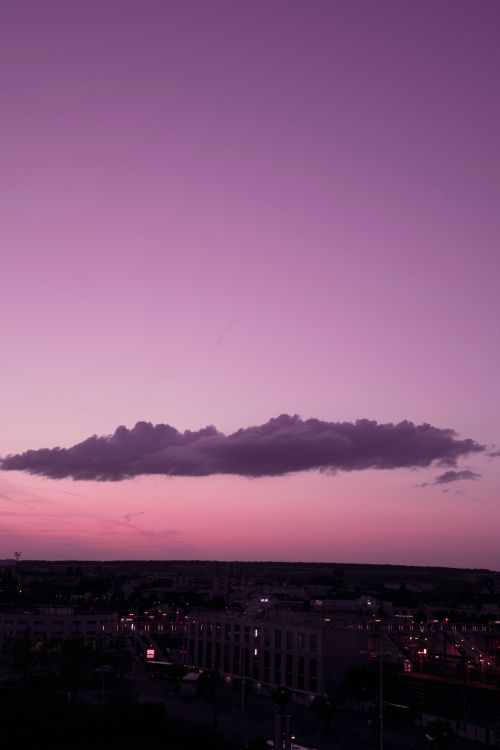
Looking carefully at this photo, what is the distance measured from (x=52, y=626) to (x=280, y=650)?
44896mm

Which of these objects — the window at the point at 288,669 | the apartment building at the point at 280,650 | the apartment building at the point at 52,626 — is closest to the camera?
the apartment building at the point at 280,650

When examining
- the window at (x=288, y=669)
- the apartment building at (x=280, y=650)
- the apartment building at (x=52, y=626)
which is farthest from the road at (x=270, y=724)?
the apartment building at (x=52, y=626)

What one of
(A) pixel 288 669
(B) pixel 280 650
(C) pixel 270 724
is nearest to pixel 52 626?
(B) pixel 280 650

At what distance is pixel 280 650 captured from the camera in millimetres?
79250

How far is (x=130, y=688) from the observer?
82250 mm

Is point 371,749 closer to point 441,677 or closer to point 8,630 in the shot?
point 441,677

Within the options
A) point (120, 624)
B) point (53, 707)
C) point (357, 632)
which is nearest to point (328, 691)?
point (357, 632)

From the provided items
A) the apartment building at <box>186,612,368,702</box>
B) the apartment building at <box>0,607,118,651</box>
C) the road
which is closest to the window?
the apartment building at <box>186,612,368,702</box>

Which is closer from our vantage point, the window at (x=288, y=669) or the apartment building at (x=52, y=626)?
the window at (x=288, y=669)

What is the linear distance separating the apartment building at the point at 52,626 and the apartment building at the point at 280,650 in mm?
22853

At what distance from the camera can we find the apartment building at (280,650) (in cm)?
7406

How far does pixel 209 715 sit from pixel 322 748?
49.8ft

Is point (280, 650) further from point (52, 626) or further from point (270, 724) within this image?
point (52, 626)

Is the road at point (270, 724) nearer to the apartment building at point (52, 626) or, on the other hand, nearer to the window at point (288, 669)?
the window at point (288, 669)
